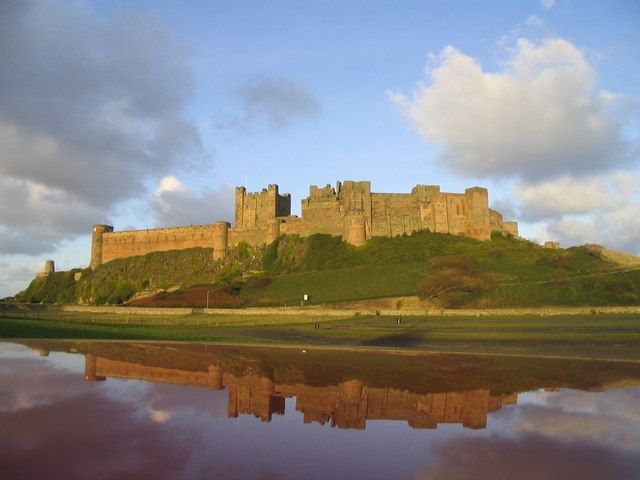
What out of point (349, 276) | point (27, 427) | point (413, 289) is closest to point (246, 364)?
point (27, 427)

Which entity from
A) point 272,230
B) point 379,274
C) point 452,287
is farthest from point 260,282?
point 452,287

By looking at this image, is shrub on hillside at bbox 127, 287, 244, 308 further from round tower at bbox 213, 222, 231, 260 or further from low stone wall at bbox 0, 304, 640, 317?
→ round tower at bbox 213, 222, 231, 260

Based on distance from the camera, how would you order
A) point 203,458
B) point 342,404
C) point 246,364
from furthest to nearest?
1. point 246,364
2. point 342,404
3. point 203,458

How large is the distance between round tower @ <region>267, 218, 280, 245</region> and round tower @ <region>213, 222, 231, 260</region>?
26.2ft

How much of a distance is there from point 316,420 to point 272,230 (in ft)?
223

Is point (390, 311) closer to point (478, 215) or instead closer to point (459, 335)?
point (459, 335)

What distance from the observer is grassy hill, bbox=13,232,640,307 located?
44625 millimetres

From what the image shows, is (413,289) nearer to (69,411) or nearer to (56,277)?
(69,411)

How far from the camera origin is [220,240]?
8025 cm

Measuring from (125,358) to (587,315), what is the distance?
3042 cm

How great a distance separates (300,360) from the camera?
1714 centimetres

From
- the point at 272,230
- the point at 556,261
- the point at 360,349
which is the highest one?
the point at 272,230

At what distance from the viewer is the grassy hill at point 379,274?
44.6 metres

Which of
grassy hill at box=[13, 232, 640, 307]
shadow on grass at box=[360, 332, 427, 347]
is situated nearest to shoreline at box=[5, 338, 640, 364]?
shadow on grass at box=[360, 332, 427, 347]
